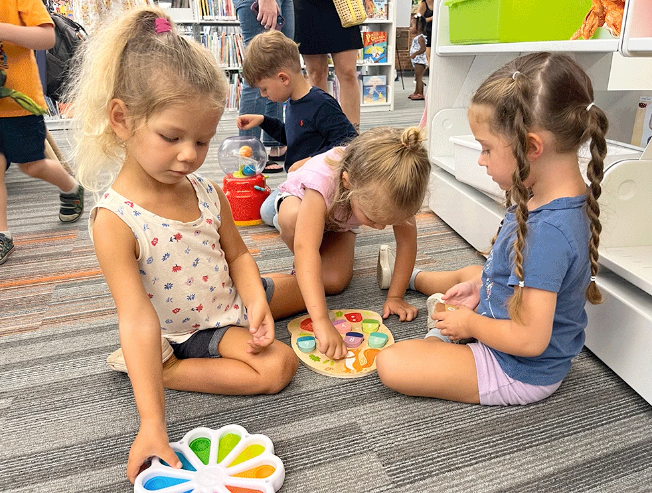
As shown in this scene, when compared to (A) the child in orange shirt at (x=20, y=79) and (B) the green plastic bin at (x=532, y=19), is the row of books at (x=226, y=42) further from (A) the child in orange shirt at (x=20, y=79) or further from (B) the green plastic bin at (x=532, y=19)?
(B) the green plastic bin at (x=532, y=19)

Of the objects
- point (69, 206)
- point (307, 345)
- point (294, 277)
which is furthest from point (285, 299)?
point (69, 206)

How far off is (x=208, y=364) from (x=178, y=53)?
497mm

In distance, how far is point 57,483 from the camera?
0.70 m

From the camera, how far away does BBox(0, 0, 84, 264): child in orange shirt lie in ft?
4.51

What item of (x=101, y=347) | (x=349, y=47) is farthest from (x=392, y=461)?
(x=349, y=47)

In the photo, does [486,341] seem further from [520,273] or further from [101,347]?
[101,347]

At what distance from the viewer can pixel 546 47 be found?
Result: 1057mm

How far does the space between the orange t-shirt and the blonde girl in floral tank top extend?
2.62 feet

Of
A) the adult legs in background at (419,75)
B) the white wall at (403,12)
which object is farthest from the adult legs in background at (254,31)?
the white wall at (403,12)

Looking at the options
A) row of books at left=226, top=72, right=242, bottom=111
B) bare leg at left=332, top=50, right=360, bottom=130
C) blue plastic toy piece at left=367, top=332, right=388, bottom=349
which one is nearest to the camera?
blue plastic toy piece at left=367, top=332, right=388, bottom=349

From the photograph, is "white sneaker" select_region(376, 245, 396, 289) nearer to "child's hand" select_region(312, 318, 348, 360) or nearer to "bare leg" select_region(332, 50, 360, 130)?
"child's hand" select_region(312, 318, 348, 360)

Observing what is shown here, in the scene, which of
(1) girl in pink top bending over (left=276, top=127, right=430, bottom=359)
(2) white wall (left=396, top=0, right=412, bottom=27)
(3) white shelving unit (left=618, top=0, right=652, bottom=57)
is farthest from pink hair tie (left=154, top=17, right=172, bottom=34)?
(2) white wall (left=396, top=0, right=412, bottom=27)

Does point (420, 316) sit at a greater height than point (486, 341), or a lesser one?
lesser

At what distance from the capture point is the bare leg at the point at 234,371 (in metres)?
0.85
